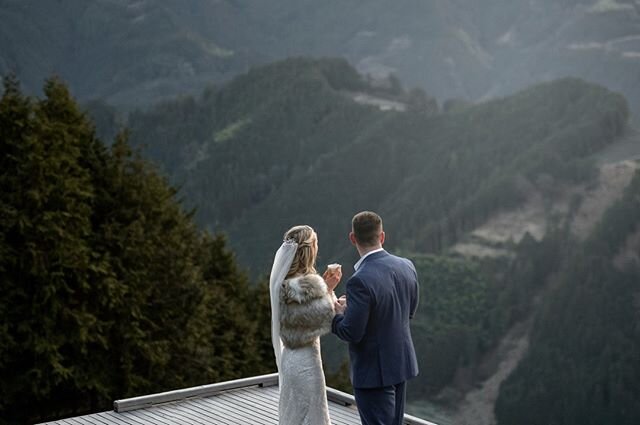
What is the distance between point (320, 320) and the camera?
6047mm

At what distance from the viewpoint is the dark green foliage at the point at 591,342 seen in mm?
76625

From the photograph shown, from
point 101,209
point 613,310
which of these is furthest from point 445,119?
point 101,209

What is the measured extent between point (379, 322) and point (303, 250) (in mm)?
702

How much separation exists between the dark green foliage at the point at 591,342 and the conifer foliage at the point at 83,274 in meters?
60.9

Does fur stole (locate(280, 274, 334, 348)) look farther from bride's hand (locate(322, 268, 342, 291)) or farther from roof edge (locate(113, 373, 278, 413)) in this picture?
roof edge (locate(113, 373, 278, 413))

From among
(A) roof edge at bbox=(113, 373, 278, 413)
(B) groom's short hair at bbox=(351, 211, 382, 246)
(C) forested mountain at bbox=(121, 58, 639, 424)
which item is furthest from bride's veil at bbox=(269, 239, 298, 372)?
(C) forested mountain at bbox=(121, 58, 639, 424)

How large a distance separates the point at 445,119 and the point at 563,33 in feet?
127

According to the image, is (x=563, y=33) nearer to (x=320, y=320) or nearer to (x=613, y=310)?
(x=613, y=310)

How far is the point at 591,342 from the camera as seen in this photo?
8400 cm

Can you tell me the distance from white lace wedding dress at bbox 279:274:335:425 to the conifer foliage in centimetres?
1024

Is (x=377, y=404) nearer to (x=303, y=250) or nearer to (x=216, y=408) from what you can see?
(x=303, y=250)

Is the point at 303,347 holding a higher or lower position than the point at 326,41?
lower

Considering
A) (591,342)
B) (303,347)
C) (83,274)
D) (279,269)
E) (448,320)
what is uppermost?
(279,269)

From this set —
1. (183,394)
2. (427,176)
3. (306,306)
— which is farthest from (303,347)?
(427,176)
